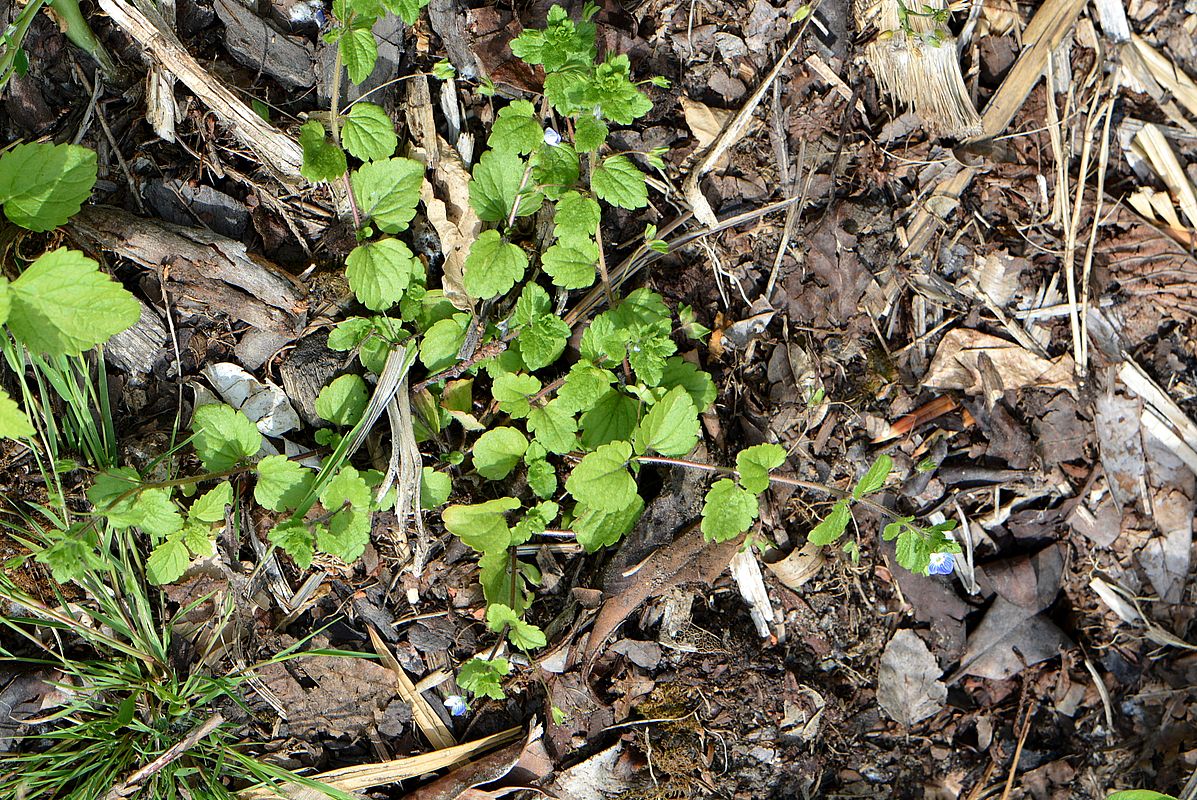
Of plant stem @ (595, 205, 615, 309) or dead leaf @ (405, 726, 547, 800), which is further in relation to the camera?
dead leaf @ (405, 726, 547, 800)

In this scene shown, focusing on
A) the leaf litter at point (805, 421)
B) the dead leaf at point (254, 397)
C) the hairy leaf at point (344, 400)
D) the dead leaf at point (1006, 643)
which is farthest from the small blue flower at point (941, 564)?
the dead leaf at point (254, 397)

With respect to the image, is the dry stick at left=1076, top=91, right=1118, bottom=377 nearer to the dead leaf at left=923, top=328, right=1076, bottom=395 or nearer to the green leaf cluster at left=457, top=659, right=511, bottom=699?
the dead leaf at left=923, top=328, right=1076, bottom=395

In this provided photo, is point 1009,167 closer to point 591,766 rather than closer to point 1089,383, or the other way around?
point 1089,383

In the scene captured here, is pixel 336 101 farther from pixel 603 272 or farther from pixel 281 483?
pixel 281 483

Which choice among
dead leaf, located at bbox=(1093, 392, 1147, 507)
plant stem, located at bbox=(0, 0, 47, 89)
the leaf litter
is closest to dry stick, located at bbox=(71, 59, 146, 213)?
the leaf litter

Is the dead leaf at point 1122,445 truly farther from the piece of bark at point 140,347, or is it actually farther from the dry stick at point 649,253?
the piece of bark at point 140,347
